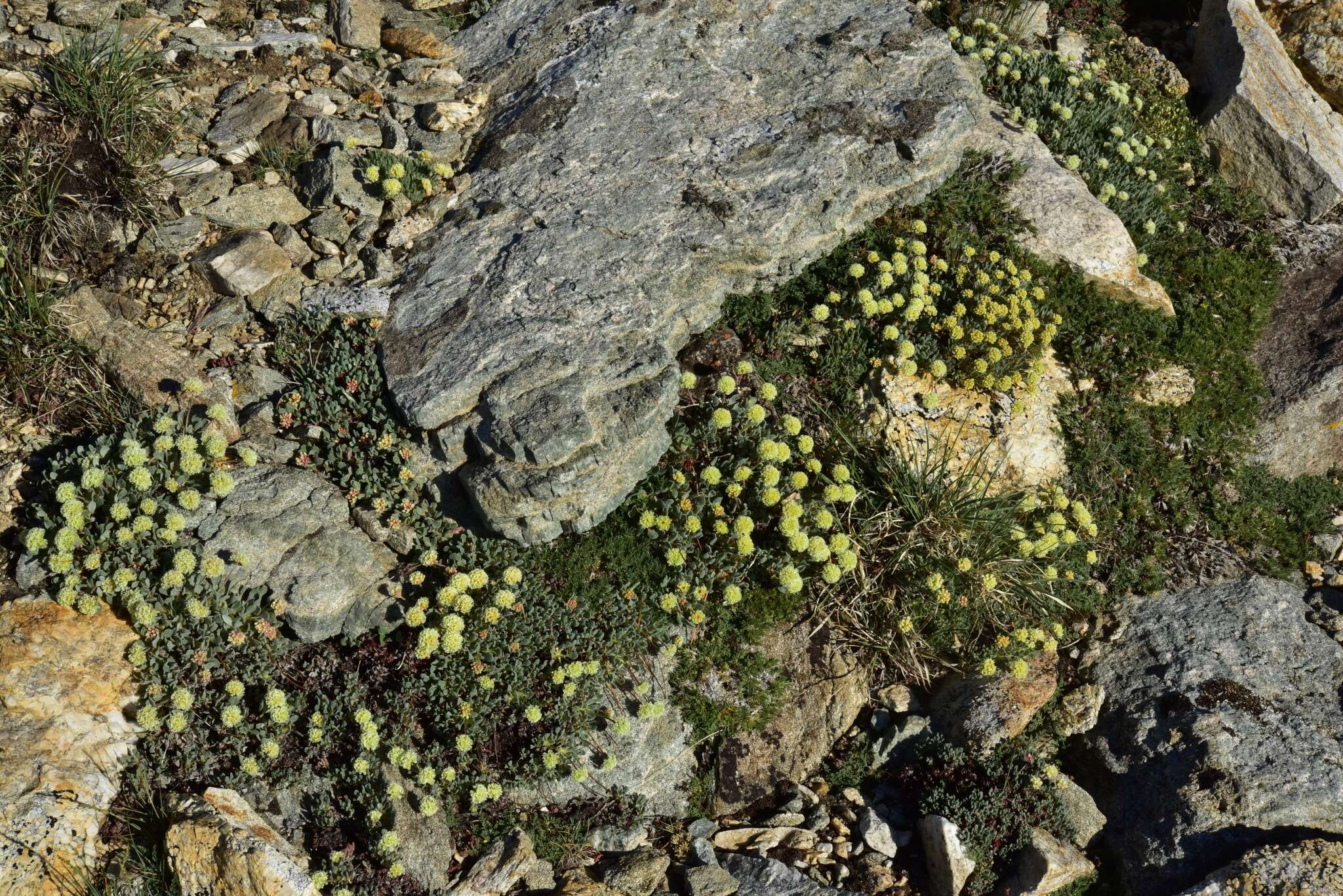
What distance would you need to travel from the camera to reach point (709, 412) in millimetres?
6230

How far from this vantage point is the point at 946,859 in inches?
207

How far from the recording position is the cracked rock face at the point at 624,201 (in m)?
5.70

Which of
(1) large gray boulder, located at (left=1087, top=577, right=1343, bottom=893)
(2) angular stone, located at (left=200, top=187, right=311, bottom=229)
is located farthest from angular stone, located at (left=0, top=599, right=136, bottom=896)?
(1) large gray boulder, located at (left=1087, top=577, right=1343, bottom=893)

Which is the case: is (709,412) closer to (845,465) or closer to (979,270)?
(845,465)

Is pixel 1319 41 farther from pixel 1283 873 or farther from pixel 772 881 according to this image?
pixel 772 881

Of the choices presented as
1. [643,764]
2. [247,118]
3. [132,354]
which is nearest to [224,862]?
[643,764]

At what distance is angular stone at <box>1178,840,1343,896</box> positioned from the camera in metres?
4.81

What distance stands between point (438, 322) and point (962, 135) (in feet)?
13.9

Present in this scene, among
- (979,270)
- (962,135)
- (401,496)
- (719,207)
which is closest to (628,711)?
(401,496)

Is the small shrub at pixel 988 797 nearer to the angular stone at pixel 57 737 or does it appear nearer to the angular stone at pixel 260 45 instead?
the angular stone at pixel 57 737

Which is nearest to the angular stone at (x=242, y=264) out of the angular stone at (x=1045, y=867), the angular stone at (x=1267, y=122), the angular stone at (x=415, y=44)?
the angular stone at (x=415, y=44)

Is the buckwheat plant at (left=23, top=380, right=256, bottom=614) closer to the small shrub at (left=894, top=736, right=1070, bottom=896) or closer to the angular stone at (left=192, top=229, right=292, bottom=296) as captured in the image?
the angular stone at (left=192, top=229, right=292, bottom=296)

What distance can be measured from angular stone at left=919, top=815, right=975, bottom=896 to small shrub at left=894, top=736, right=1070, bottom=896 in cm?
7

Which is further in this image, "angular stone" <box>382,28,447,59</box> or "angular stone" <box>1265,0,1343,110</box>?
"angular stone" <box>1265,0,1343,110</box>
